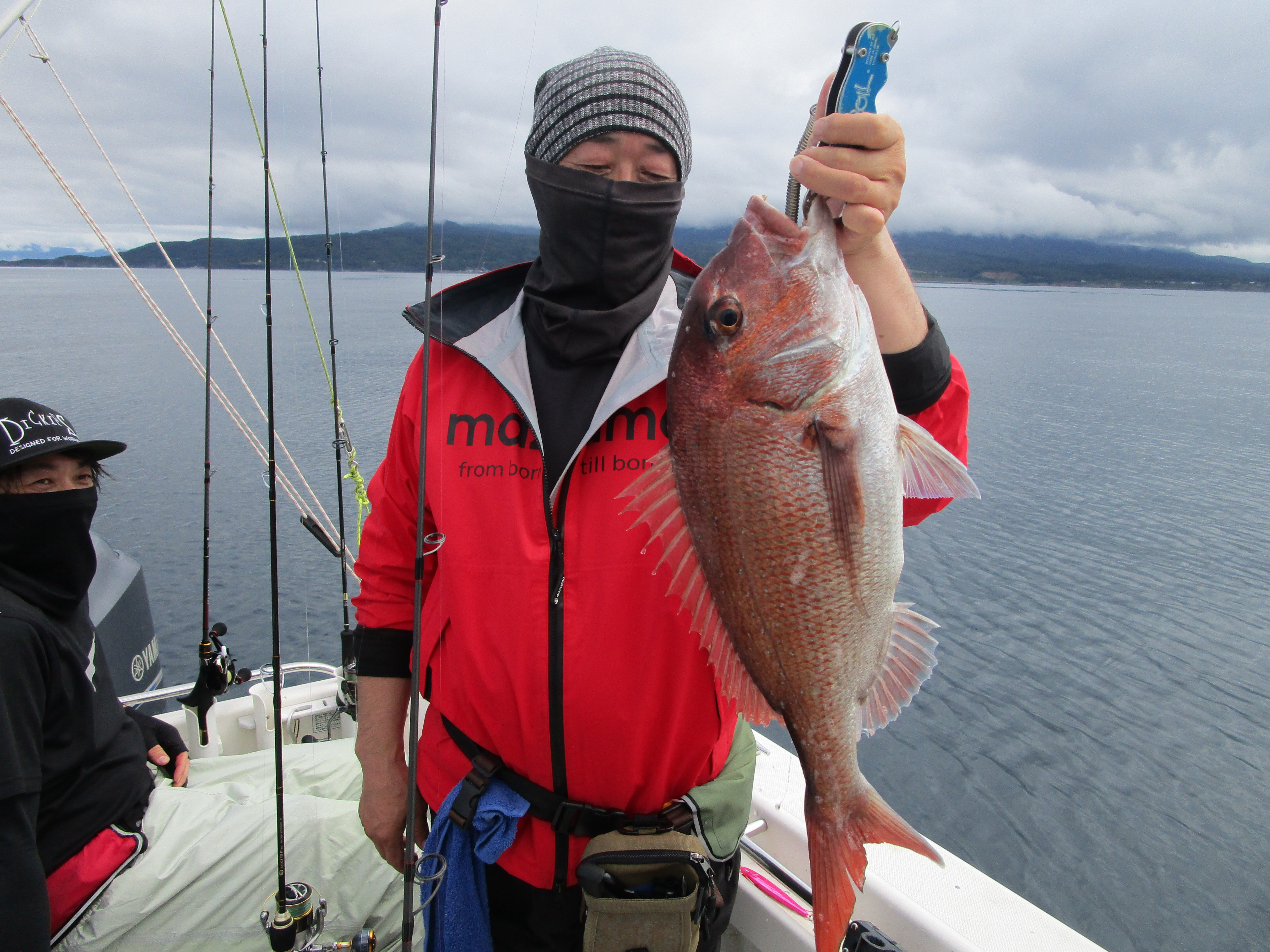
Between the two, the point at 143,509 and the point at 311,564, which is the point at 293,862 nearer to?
the point at 311,564

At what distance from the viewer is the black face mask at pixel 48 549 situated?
232cm

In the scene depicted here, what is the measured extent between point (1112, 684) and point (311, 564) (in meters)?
7.76

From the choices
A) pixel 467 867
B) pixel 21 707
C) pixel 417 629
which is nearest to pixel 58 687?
pixel 21 707

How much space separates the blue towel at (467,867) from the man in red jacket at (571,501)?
49 millimetres

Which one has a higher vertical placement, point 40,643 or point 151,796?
point 40,643

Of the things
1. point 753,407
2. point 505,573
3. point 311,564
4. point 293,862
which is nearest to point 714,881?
point 505,573

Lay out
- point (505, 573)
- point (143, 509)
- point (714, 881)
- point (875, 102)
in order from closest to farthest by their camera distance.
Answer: point (875, 102)
point (505, 573)
point (714, 881)
point (143, 509)

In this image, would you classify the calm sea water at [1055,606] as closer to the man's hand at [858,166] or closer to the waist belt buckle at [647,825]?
the waist belt buckle at [647,825]

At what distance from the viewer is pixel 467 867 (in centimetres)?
161

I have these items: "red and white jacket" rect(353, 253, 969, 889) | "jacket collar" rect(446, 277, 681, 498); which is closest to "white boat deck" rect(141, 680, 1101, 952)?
"red and white jacket" rect(353, 253, 969, 889)

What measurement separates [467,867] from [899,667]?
1.07m

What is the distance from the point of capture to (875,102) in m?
1.12

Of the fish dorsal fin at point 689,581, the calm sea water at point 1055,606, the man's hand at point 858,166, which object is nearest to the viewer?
the man's hand at point 858,166

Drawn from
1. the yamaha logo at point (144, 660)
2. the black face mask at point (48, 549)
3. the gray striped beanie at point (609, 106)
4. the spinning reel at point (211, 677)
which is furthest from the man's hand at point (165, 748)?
the gray striped beanie at point (609, 106)
